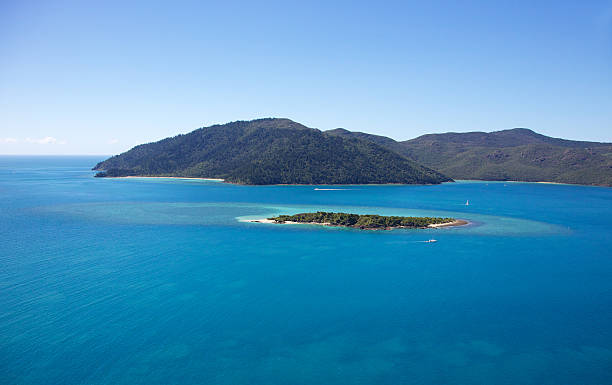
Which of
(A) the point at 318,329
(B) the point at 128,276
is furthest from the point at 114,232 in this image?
(A) the point at 318,329

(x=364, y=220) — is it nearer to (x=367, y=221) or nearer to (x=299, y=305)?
(x=367, y=221)

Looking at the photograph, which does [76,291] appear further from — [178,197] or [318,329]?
[178,197]

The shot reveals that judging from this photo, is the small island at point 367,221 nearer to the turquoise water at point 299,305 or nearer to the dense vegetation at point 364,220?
the dense vegetation at point 364,220

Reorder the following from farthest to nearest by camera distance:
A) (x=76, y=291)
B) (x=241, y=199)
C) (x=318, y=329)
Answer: (x=241, y=199), (x=76, y=291), (x=318, y=329)

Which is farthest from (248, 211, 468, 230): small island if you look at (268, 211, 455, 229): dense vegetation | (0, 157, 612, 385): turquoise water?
(0, 157, 612, 385): turquoise water

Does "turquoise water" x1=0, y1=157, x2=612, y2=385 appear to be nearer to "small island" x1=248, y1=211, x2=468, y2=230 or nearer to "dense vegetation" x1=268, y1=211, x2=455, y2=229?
"small island" x1=248, y1=211, x2=468, y2=230

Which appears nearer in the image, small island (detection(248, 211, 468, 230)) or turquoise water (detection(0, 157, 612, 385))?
turquoise water (detection(0, 157, 612, 385))

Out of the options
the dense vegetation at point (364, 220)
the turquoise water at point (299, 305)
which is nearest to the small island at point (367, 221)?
the dense vegetation at point (364, 220)
